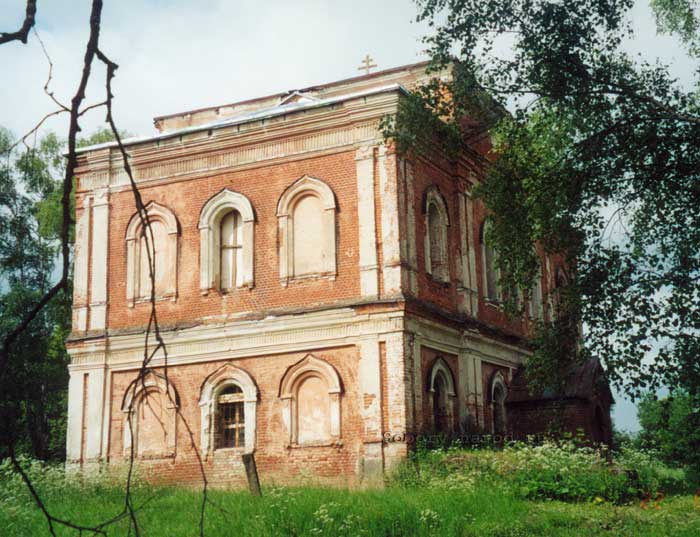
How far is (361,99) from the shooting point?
1797 cm

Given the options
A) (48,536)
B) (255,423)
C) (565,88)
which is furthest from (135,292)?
(565,88)

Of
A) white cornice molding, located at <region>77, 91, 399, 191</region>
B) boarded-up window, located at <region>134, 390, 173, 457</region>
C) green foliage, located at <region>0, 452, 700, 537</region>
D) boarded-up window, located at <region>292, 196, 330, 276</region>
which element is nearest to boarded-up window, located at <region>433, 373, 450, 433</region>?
green foliage, located at <region>0, 452, 700, 537</region>

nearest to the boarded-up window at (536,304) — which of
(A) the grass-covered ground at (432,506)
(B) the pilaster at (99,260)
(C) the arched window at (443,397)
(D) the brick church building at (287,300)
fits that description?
(D) the brick church building at (287,300)

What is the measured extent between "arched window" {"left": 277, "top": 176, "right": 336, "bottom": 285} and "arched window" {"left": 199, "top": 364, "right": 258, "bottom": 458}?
2.14m

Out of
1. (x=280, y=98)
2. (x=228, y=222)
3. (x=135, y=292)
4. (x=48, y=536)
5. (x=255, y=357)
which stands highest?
(x=280, y=98)

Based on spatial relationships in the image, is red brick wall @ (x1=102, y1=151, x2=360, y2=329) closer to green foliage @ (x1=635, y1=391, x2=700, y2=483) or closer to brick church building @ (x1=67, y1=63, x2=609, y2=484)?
brick church building @ (x1=67, y1=63, x2=609, y2=484)

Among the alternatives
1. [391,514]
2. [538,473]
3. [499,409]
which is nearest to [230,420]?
[499,409]

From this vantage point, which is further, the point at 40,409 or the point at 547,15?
the point at 40,409

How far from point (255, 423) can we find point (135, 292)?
4185mm

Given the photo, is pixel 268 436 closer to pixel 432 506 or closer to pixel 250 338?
pixel 250 338

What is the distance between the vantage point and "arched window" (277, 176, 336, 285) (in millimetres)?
18000

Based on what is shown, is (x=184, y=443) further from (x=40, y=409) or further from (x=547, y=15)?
(x=40, y=409)

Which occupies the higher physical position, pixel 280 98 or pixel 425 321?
pixel 280 98

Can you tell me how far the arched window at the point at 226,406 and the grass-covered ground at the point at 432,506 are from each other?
138 centimetres
